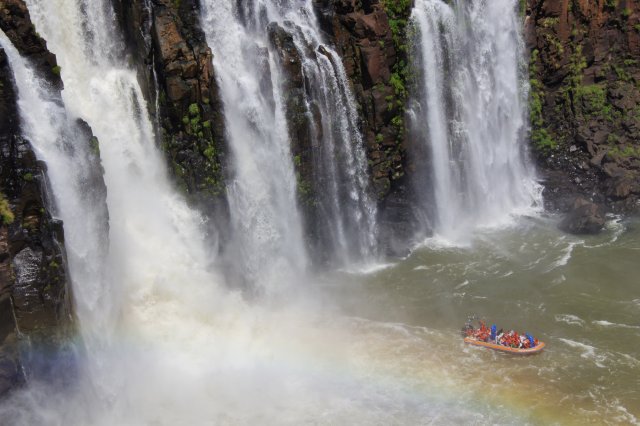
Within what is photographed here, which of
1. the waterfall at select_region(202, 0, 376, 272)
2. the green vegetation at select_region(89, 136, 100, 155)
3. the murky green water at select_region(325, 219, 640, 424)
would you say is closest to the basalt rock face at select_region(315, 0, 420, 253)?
the waterfall at select_region(202, 0, 376, 272)

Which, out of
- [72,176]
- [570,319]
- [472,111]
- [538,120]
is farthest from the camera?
[538,120]

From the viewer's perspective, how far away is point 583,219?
30578 mm

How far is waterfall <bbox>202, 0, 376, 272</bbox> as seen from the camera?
24.8 metres

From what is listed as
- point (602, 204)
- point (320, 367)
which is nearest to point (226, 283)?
point (320, 367)

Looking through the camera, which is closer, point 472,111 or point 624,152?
point 472,111

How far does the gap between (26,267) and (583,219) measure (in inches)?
999

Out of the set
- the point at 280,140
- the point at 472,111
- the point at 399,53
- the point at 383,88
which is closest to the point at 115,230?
the point at 280,140

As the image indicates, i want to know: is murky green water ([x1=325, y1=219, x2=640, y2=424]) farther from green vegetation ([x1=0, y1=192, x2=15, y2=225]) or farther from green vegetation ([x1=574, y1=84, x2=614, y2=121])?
green vegetation ([x1=0, y1=192, x2=15, y2=225])

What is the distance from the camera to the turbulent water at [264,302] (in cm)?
1819

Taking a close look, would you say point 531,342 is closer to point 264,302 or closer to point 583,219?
point 264,302

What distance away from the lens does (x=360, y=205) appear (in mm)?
28734

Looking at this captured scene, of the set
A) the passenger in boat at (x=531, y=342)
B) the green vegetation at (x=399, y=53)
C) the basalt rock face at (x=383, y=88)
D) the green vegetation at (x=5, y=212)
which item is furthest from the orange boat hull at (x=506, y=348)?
the green vegetation at (x=5, y=212)

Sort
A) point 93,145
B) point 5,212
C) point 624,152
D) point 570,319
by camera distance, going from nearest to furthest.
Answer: point 5,212, point 93,145, point 570,319, point 624,152

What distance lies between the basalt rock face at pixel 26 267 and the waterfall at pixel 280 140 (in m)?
8.93
